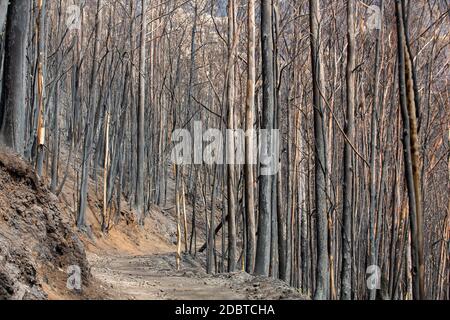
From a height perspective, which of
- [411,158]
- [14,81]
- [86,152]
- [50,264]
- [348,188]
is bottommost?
[50,264]

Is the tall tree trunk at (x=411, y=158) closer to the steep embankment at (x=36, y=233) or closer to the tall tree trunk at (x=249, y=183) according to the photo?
the steep embankment at (x=36, y=233)

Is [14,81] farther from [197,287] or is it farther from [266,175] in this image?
[266,175]

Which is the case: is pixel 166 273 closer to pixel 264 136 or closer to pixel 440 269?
pixel 264 136

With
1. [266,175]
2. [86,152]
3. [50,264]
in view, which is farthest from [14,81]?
[86,152]

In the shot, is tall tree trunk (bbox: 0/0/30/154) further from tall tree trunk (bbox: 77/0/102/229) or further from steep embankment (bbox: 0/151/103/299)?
tall tree trunk (bbox: 77/0/102/229)

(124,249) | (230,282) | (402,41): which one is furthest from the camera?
(124,249)

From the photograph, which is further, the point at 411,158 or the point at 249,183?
the point at 249,183

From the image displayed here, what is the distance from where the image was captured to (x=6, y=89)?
21.4 feet

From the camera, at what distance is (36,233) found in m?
5.79

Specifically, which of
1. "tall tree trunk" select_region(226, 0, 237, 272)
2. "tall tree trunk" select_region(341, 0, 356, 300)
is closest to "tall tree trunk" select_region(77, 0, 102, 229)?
"tall tree trunk" select_region(226, 0, 237, 272)

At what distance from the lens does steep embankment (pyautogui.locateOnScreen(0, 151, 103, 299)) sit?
5.08 metres

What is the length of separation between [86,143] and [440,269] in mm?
9934
